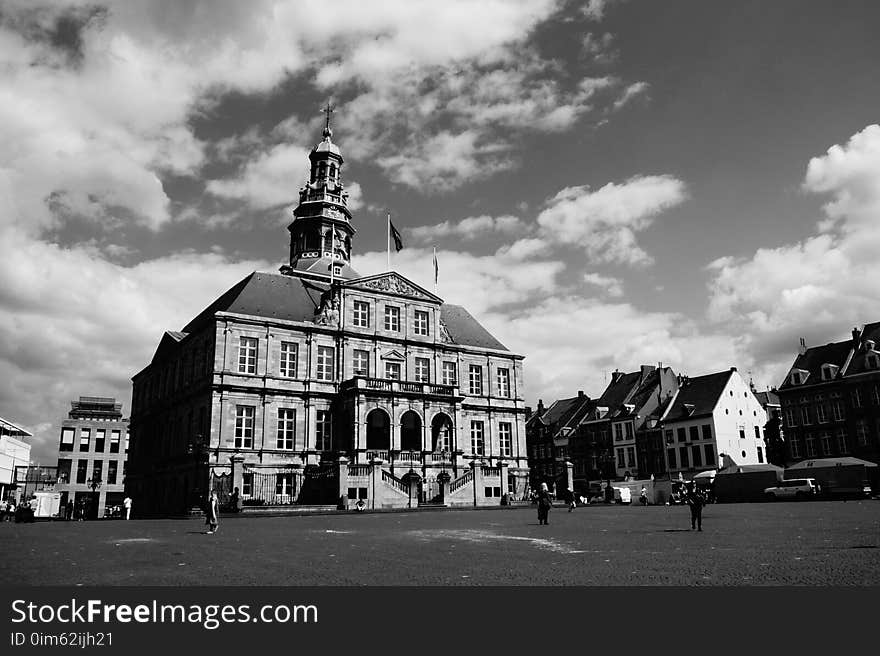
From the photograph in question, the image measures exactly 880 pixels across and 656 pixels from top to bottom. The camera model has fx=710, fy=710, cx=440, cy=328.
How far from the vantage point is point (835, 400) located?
66250 mm

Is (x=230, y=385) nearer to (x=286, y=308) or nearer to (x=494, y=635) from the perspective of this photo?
(x=286, y=308)

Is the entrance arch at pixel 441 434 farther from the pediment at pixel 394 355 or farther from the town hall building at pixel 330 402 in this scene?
the pediment at pixel 394 355

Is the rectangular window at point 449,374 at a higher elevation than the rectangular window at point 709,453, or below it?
higher

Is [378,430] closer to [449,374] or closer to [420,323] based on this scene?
[449,374]

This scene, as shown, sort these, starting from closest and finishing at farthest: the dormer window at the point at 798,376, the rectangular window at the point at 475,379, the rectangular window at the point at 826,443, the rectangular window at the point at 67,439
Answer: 1. the rectangular window at the point at 475,379
2. the rectangular window at the point at 826,443
3. the dormer window at the point at 798,376
4. the rectangular window at the point at 67,439

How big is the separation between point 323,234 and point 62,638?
63190 millimetres

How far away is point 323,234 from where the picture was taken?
228 feet

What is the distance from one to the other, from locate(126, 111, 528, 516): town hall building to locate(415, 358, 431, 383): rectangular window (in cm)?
12

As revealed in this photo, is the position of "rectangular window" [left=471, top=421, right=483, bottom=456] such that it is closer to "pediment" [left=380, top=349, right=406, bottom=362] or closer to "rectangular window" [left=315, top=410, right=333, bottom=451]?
"pediment" [left=380, top=349, right=406, bottom=362]

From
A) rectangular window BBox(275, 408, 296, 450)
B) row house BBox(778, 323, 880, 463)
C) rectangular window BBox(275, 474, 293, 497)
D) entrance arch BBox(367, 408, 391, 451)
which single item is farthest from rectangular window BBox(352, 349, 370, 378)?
row house BBox(778, 323, 880, 463)

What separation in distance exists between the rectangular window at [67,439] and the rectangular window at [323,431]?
67.5 m

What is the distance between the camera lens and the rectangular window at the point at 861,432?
62969mm

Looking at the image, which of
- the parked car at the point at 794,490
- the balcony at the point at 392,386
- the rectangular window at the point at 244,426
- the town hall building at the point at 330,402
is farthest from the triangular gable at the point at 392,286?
the parked car at the point at 794,490

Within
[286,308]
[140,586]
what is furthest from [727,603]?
[286,308]
